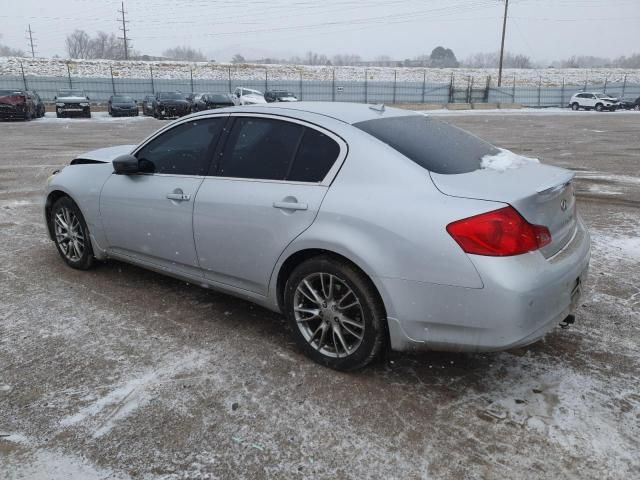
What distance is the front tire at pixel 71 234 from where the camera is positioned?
4742mm

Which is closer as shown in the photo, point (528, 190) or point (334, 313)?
point (528, 190)

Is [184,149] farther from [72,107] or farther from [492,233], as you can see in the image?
[72,107]

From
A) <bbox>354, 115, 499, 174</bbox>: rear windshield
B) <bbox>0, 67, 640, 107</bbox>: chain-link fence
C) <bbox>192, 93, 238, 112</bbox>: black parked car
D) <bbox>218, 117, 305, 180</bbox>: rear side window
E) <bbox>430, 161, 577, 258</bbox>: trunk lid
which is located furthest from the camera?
<bbox>0, 67, 640, 107</bbox>: chain-link fence

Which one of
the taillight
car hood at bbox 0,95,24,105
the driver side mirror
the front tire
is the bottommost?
the front tire

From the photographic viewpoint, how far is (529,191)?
2.79 meters

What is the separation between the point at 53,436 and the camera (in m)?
2.62

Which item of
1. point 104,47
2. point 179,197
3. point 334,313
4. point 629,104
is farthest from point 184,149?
point 104,47

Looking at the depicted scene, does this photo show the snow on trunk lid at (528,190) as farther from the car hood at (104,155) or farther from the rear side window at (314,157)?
the car hood at (104,155)

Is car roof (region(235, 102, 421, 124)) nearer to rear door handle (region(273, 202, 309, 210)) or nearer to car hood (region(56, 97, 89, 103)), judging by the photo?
rear door handle (region(273, 202, 309, 210))

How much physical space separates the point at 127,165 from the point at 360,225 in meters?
2.15

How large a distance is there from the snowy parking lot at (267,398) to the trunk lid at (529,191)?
85 centimetres

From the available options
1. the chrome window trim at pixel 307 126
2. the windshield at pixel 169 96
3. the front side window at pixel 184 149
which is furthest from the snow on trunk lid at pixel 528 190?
the windshield at pixel 169 96

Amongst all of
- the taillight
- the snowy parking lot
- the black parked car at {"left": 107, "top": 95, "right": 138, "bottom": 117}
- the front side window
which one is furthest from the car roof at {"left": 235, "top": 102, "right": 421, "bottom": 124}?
the black parked car at {"left": 107, "top": 95, "right": 138, "bottom": 117}

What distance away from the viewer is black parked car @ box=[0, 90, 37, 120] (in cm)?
2525
